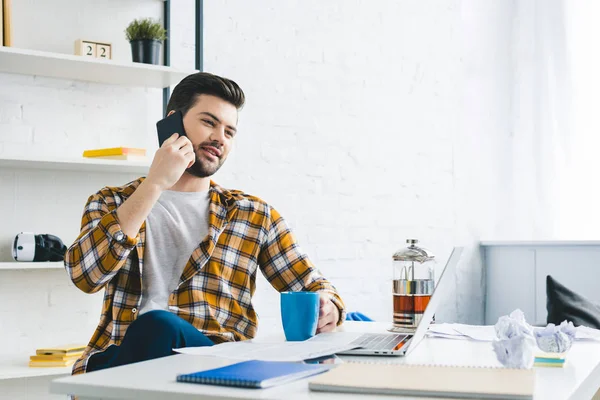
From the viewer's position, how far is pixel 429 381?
98 cm

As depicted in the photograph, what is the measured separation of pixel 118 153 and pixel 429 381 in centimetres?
186

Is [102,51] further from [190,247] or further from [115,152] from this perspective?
[190,247]

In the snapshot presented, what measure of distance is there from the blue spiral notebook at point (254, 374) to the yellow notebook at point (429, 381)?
0.04m

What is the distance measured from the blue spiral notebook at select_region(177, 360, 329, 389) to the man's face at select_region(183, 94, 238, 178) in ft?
3.12

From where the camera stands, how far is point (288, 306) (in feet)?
4.77

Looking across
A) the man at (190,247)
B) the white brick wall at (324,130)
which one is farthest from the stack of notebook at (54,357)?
the man at (190,247)

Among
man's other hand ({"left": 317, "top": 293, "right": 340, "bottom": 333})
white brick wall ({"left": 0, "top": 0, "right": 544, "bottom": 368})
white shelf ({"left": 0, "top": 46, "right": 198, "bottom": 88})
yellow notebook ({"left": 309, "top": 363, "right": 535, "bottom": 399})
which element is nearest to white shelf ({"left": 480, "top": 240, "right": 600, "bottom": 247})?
white brick wall ({"left": 0, "top": 0, "right": 544, "bottom": 368})

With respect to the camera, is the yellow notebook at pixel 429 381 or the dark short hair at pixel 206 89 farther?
the dark short hair at pixel 206 89

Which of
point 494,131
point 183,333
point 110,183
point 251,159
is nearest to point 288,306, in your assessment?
point 183,333

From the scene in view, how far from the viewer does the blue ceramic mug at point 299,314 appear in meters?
1.45

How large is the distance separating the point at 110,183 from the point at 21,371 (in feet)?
2.57

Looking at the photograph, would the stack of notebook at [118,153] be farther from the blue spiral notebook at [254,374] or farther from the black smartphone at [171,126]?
the blue spiral notebook at [254,374]

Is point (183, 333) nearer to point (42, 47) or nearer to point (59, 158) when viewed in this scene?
point (59, 158)

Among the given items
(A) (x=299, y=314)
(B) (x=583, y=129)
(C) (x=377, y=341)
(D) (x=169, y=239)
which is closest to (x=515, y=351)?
(C) (x=377, y=341)
